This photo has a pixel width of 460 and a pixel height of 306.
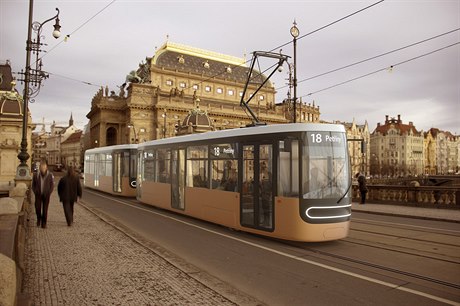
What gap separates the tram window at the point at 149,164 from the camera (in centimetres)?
1698

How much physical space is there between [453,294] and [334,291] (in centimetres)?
185

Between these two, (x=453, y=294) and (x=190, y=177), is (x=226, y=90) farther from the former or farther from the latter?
(x=453, y=294)

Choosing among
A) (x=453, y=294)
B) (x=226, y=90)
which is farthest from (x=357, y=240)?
(x=226, y=90)

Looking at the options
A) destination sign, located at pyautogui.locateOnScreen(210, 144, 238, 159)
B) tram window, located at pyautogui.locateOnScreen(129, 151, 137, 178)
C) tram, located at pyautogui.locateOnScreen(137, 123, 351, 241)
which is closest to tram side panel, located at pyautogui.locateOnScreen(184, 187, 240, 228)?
tram, located at pyautogui.locateOnScreen(137, 123, 351, 241)

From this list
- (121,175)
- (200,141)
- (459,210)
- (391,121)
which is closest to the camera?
(200,141)

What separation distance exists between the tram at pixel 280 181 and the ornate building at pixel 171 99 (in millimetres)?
57696

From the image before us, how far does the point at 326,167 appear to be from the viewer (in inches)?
361

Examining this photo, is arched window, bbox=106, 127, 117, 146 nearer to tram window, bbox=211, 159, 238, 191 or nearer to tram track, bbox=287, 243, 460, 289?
tram window, bbox=211, 159, 238, 191

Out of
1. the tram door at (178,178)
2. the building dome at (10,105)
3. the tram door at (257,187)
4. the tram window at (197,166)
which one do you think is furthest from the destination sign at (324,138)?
the building dome at (10,105)

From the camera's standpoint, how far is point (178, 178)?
1442 cm

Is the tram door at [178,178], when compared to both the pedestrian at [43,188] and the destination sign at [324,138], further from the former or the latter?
the destination sign at [324,138]

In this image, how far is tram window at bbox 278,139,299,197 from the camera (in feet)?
30.1

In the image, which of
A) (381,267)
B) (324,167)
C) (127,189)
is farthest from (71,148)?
(381,267)

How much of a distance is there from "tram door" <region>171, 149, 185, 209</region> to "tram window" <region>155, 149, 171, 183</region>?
43 centimetres
